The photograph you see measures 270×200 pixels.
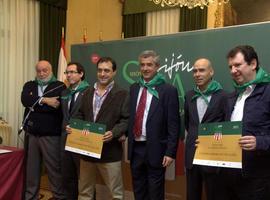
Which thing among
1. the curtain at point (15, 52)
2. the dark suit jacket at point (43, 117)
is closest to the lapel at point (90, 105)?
the dark suit jacket at point (43, 117)

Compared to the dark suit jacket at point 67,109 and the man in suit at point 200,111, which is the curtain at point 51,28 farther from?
the man in suit at point 200,111

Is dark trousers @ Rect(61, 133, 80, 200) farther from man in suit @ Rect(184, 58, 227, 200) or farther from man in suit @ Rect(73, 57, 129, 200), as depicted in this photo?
man in suit @ Rect(184, 58, 227, 200)

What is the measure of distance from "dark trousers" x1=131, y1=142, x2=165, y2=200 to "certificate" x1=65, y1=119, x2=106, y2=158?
27 centimetres

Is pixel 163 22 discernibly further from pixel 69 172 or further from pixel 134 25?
pixel 69 172

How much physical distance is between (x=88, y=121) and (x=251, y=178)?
132 centimetres

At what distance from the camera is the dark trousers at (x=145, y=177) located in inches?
99.7

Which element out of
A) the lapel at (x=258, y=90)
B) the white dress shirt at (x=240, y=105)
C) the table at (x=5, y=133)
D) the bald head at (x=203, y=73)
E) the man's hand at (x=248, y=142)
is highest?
the bald head at (x=203, y=73)

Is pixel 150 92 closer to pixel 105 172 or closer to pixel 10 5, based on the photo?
pixel 105 172

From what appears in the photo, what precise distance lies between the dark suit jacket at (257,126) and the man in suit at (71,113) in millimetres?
1638

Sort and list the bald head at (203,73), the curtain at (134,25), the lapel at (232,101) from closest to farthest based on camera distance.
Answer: the lapel at (232,101) < the bald head at (203,73) < the curtain at (134,25)

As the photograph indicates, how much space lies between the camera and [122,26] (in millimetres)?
6281

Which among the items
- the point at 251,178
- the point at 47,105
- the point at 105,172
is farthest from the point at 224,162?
the point at 47,105

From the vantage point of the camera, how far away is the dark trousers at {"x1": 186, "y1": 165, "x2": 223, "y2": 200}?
216 cm

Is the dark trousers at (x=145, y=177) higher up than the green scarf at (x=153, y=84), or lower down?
lower down
